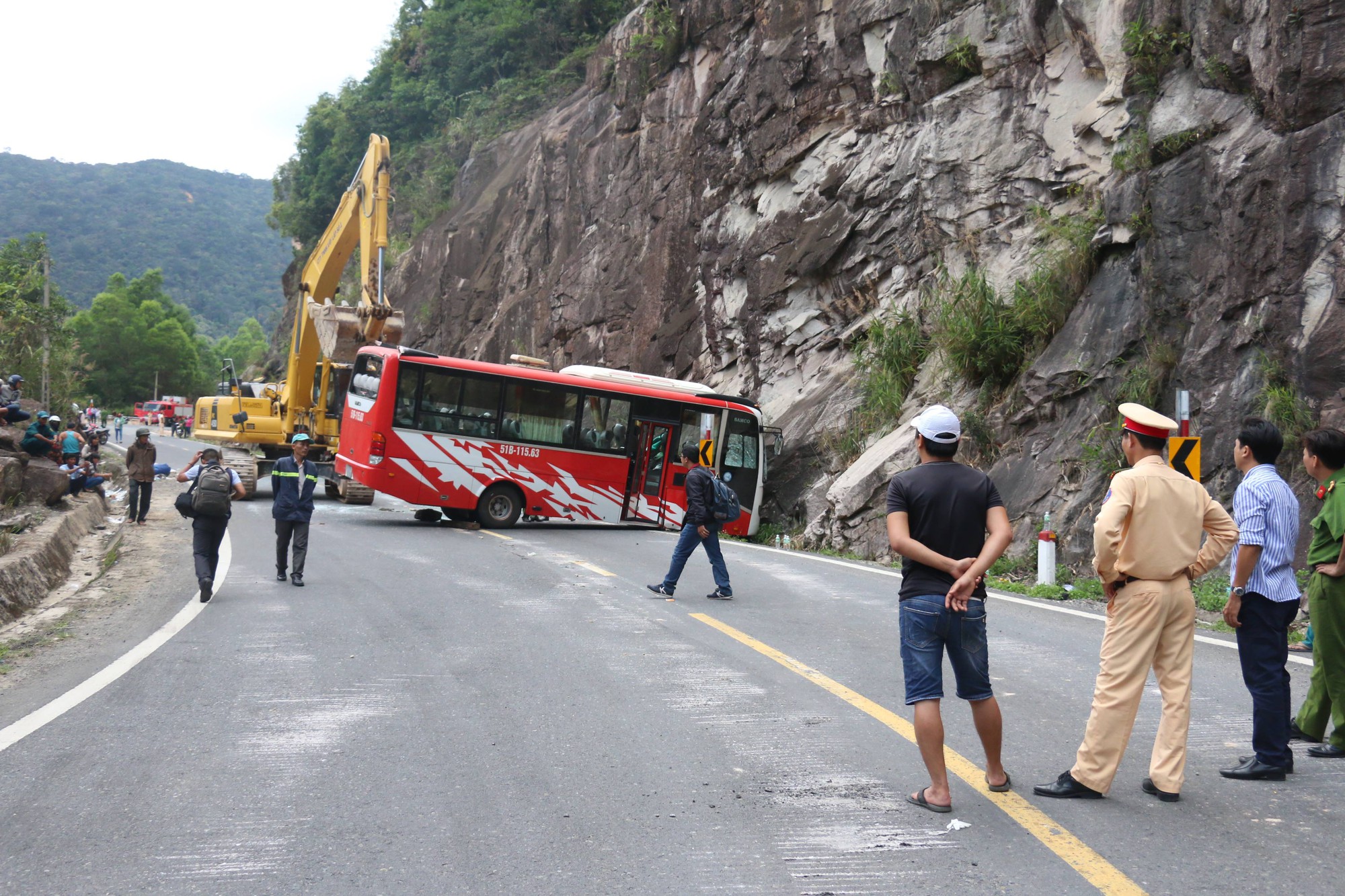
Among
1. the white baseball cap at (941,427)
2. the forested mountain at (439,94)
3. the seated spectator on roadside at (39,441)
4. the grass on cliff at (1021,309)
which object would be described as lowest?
the seated spectator on roadside at (39,441)

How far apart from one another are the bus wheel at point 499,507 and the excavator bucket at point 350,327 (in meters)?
4.22

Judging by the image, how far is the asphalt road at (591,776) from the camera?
4.16 m

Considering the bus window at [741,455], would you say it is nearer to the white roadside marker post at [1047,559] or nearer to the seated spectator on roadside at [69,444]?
the white roadside marker post at [1047,559]

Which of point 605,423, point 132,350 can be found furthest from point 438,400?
point 132,350

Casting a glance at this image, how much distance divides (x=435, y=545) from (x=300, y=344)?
1045 cm

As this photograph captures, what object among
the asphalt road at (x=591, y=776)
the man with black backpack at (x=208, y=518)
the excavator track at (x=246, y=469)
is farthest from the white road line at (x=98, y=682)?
the excavator track at (x=246, y=469)

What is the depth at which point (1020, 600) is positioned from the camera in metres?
12.0

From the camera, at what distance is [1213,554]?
16.7 ft

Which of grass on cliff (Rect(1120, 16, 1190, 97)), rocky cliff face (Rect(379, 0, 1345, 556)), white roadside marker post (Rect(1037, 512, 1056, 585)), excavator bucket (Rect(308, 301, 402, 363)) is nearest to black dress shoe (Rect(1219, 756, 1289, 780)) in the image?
white roadside marker post (Rect(1037, 512, 1056, 585))

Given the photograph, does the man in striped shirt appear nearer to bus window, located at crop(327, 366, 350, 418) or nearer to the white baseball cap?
the white baseball cap

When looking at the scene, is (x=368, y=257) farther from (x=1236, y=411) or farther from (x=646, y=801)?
(x=646, y=801)

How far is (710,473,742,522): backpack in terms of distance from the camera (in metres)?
11.4

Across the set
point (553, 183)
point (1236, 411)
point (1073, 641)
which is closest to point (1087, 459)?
point (1236, 411)

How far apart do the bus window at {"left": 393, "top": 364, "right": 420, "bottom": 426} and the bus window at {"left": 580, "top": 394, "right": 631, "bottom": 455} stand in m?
3.16
